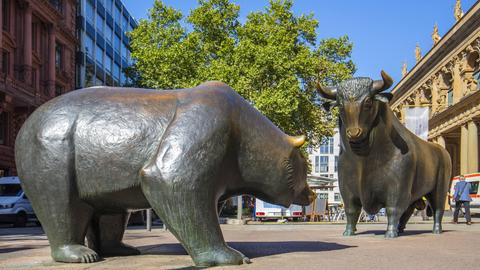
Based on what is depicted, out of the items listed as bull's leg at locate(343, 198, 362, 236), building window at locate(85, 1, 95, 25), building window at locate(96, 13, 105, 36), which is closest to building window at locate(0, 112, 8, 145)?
building window at locate(85, 1, 95, 25)

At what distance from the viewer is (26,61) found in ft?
112

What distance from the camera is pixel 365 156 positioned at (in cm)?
826

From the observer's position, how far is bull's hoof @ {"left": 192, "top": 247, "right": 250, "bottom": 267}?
469 cm

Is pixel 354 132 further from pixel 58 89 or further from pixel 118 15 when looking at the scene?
pixel 118 15

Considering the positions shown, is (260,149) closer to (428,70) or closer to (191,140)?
(191,140)

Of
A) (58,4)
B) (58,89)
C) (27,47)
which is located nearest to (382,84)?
(27,47)

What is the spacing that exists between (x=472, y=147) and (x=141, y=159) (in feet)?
128

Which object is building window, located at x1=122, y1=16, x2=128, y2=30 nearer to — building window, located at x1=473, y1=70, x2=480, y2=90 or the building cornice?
the building cornice

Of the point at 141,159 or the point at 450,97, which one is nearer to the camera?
the point at 141,159

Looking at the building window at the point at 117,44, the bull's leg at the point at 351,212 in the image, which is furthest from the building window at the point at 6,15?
the bull's leg at the point at 351,212

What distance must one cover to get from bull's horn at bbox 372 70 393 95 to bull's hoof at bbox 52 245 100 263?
4.34 metres

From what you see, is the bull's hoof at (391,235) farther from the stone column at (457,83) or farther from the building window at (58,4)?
the stone column at (457,83)

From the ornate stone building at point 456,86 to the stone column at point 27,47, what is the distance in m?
22.3

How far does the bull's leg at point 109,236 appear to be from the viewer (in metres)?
5.73
